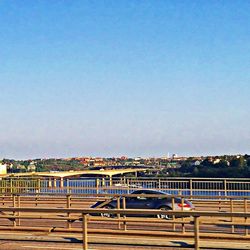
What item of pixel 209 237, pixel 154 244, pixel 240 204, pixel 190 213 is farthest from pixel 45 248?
pixel 240 204

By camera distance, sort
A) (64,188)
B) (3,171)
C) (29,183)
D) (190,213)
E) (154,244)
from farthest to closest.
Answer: (3,171), (29,183), (64,188), (154,244), (190,213)

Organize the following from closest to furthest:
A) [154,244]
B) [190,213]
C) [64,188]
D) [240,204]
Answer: [190,213] → [154,244] → [240,204] → [64,188]

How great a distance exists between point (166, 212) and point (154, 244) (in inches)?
71.7

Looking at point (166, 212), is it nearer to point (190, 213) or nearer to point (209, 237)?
point (190, 213)

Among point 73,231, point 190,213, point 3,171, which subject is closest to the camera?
point 190,213

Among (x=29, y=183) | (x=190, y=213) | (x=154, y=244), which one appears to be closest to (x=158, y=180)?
(x=29, y=183)

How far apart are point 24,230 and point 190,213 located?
5.75m

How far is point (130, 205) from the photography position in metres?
21.1

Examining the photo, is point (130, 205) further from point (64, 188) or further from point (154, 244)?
point (154, 244)

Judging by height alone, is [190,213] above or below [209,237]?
above

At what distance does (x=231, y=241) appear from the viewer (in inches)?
467

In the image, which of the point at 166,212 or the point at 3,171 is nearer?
the point at 166,212

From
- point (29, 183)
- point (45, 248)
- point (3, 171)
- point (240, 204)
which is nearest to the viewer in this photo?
point (45, 248)

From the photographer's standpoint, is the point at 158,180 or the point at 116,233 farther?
the point at 158,180
